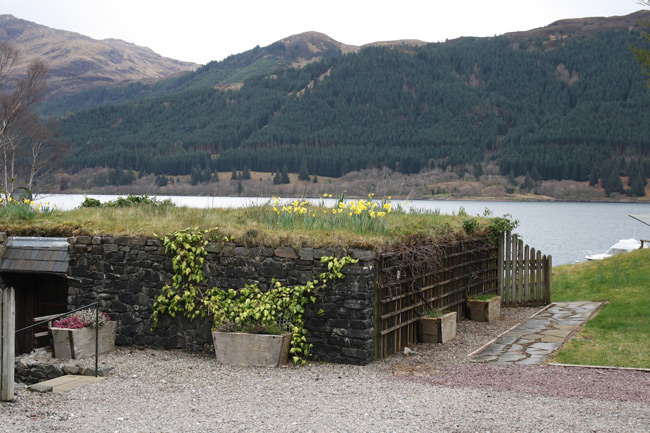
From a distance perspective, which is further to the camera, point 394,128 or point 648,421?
point 394,128

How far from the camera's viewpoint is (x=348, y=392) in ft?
25.1

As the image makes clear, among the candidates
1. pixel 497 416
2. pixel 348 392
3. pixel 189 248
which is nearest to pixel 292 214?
pixel 189 248

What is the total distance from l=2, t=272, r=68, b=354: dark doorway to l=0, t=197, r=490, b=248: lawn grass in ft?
4.24

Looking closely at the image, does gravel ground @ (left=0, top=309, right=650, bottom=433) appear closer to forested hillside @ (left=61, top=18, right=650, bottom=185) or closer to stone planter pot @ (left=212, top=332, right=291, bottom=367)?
stone planter pot @ (left=212, top=332, right=291, bottom=367)

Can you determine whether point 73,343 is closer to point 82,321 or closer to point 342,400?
point 82,321

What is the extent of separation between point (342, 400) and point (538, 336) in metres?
5.43

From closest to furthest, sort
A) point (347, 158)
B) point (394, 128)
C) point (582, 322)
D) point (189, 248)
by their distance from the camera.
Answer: point (189, 248), point (582, 322), point (347, 158), point (394, 128)

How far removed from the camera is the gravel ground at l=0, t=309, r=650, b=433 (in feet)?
20.7

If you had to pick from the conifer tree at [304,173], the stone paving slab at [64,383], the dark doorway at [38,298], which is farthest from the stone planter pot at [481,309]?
the conifer tree at [304,173]

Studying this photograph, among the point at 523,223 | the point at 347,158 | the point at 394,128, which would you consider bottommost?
the point at 523,223

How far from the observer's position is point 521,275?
15.1 metres

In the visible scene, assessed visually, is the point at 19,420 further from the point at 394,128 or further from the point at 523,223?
the point at 394,128

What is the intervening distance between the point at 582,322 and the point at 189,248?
8.11m

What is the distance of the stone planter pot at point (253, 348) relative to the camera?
893cm
